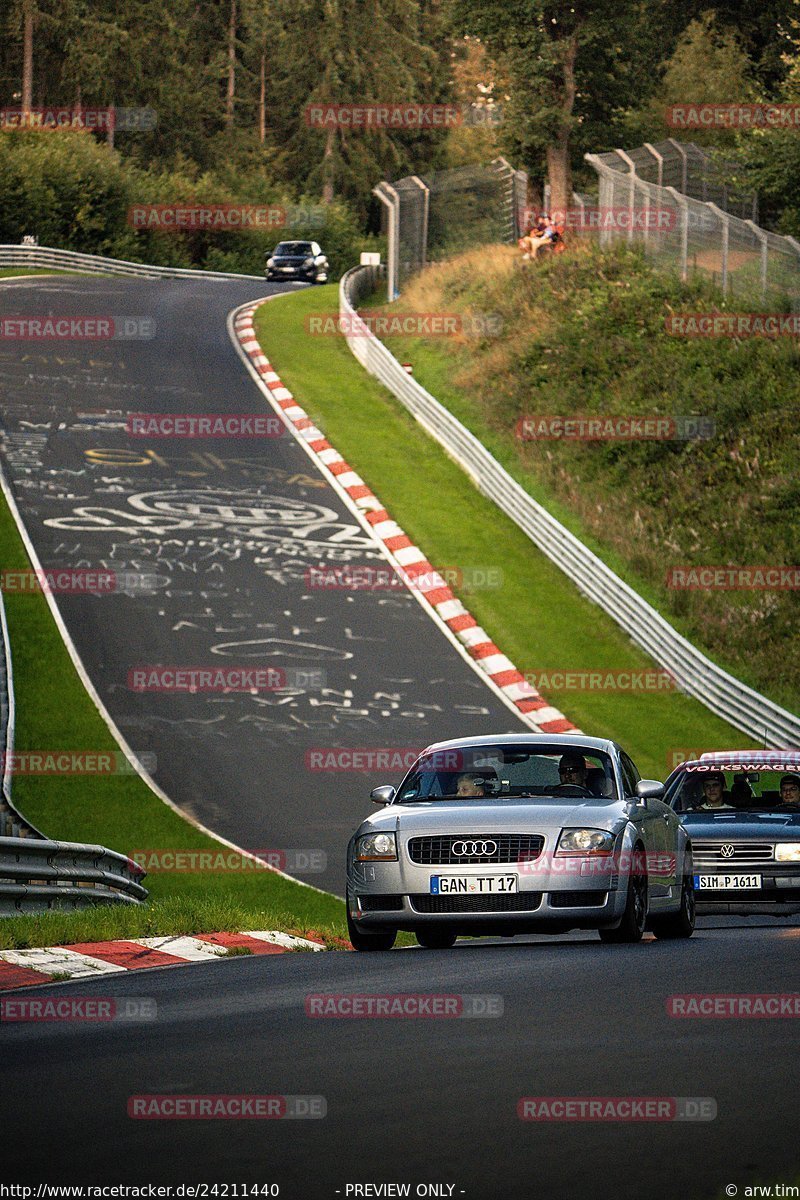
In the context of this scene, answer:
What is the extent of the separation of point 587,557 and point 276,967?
65.3 ft

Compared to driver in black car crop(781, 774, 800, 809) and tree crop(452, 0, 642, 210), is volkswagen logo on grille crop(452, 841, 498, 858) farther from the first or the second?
tree crop(452, 0, 642, 210)

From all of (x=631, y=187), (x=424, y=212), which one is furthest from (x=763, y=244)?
(x=424, y=212)

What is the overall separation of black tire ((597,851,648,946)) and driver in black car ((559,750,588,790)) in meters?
0.86

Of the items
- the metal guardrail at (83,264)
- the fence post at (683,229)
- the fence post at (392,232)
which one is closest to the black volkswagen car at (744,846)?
the fence post at (683,229)

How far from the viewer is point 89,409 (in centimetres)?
3844

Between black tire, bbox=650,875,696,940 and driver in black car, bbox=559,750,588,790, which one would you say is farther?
black tire, bbox=650,875,696,940

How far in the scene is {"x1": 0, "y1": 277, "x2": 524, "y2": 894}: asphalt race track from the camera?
71.2ft

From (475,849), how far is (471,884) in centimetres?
21

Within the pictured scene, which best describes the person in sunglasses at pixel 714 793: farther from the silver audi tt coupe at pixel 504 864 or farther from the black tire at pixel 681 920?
the silver audi tt coupe at pixel 504 864

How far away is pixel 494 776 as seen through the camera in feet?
40.8

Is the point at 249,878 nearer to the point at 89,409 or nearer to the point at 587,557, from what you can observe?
the point at 587,557

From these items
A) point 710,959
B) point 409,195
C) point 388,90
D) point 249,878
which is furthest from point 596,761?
point 388,90

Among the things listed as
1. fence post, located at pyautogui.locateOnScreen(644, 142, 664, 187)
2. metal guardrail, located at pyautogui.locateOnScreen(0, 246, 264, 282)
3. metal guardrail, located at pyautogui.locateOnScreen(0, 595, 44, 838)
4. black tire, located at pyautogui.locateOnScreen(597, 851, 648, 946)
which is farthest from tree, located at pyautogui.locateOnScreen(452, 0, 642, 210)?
A: black tire, located at pyautogui.locateOnScreen(597, 851, 648, 946)

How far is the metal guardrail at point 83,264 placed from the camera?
→ 60.2m
